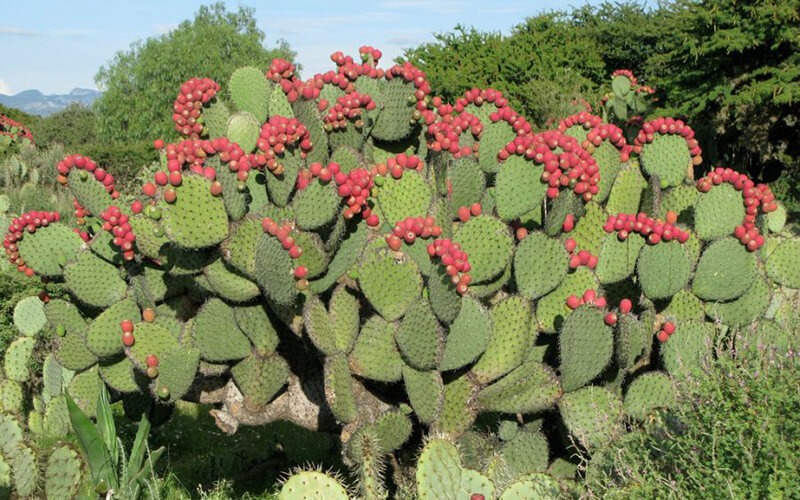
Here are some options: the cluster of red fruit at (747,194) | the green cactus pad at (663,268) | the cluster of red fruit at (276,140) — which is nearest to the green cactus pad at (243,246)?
the cluster of red fruit at (276,140)

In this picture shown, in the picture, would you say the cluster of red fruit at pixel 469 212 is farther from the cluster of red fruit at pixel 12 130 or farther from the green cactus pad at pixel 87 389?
the cluster of red fruit at pixel 12 130

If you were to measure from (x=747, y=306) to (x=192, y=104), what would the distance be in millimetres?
2574

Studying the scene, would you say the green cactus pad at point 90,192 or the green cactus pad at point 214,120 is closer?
the green cactus pad at point 90,192

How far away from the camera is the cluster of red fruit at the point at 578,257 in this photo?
3428 mm

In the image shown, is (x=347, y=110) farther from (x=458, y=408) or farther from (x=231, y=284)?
(x=458, y=408)

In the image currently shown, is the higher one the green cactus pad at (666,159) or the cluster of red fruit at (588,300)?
the green cactus pad at (666,159)

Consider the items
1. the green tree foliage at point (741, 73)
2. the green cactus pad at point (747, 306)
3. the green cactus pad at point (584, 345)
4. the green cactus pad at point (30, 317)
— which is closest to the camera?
the green cactus pad at point (584, 345)

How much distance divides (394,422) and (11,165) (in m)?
8.87

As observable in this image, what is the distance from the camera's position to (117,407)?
5797 millimetres

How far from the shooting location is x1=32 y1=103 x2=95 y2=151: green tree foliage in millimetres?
33031

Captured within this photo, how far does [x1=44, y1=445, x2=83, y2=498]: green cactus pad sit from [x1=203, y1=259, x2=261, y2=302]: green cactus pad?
1.24m

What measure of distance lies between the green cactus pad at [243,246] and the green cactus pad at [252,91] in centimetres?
91

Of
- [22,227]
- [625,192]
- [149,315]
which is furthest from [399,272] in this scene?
[22,227]

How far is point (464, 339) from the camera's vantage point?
3.31 m
